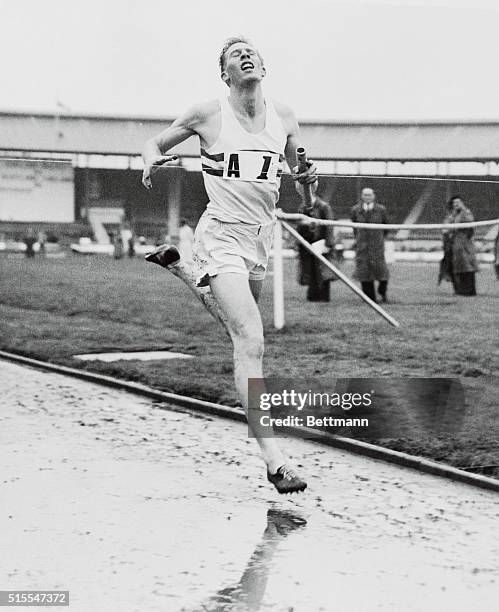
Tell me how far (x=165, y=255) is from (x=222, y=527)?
1.74 m

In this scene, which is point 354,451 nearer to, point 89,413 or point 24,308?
point 89,413

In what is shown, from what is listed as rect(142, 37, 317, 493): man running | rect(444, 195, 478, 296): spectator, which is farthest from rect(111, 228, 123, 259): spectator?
rect(142, 37, 317, 493): man running

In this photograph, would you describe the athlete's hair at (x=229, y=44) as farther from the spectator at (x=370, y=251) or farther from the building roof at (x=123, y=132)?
the building roof at (x=123, y=132)

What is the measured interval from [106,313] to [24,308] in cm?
209

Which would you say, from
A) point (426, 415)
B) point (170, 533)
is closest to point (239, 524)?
point (170, 533)

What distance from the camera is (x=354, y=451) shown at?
6.75 meters

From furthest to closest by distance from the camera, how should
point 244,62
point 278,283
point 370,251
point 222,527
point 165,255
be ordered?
point 370,251 → point 278,283 → point 165,255 → point 244,62 → point 222,527

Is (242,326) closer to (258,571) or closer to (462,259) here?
(258,571)

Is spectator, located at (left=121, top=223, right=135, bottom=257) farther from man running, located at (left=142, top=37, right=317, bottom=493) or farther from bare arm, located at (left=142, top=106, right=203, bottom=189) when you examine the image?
man running, located at (left=142, top=37, right=317, bottom=493)

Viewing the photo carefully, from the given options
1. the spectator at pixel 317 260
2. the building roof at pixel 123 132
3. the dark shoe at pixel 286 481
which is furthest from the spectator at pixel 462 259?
the building roof at pixel 123 132

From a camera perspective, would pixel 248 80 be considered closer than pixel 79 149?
Yes

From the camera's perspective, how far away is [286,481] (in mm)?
5344

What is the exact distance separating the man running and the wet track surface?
0.69 metres
